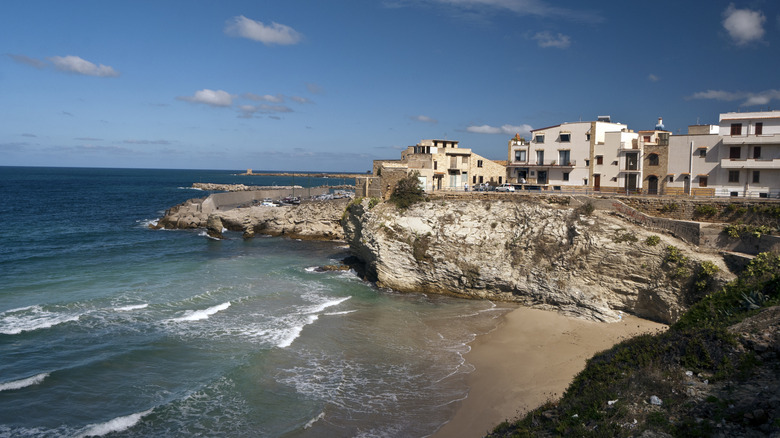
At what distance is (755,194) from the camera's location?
3291cm

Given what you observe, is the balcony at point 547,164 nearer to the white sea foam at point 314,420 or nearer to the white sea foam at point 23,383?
the white sea foam at point 314,420

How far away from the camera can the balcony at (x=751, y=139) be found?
33.1 metres

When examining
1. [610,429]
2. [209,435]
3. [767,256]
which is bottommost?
[209,435]

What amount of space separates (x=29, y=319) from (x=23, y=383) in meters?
8.26

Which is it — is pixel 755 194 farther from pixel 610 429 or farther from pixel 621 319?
pixel 610 429

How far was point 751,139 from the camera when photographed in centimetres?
3362

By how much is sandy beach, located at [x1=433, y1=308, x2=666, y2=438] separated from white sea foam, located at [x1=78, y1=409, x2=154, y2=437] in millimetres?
10300

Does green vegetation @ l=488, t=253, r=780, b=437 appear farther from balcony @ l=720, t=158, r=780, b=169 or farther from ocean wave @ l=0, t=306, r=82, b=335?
balcony @ l=720, t=158, r=780, b=169

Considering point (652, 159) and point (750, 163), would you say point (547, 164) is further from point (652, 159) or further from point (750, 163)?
point (750, 163)

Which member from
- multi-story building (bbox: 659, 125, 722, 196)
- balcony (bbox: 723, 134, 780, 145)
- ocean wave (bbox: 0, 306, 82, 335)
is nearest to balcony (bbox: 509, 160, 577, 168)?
multi-story building (bbox: 659, 125, 722, 196)

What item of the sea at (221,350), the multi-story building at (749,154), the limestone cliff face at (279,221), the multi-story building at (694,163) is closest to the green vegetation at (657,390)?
the sea at (221,350)

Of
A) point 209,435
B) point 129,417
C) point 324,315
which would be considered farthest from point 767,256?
point 129,417

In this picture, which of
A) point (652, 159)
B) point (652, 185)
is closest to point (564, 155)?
point (652, 159)

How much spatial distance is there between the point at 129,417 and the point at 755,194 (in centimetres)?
3871
